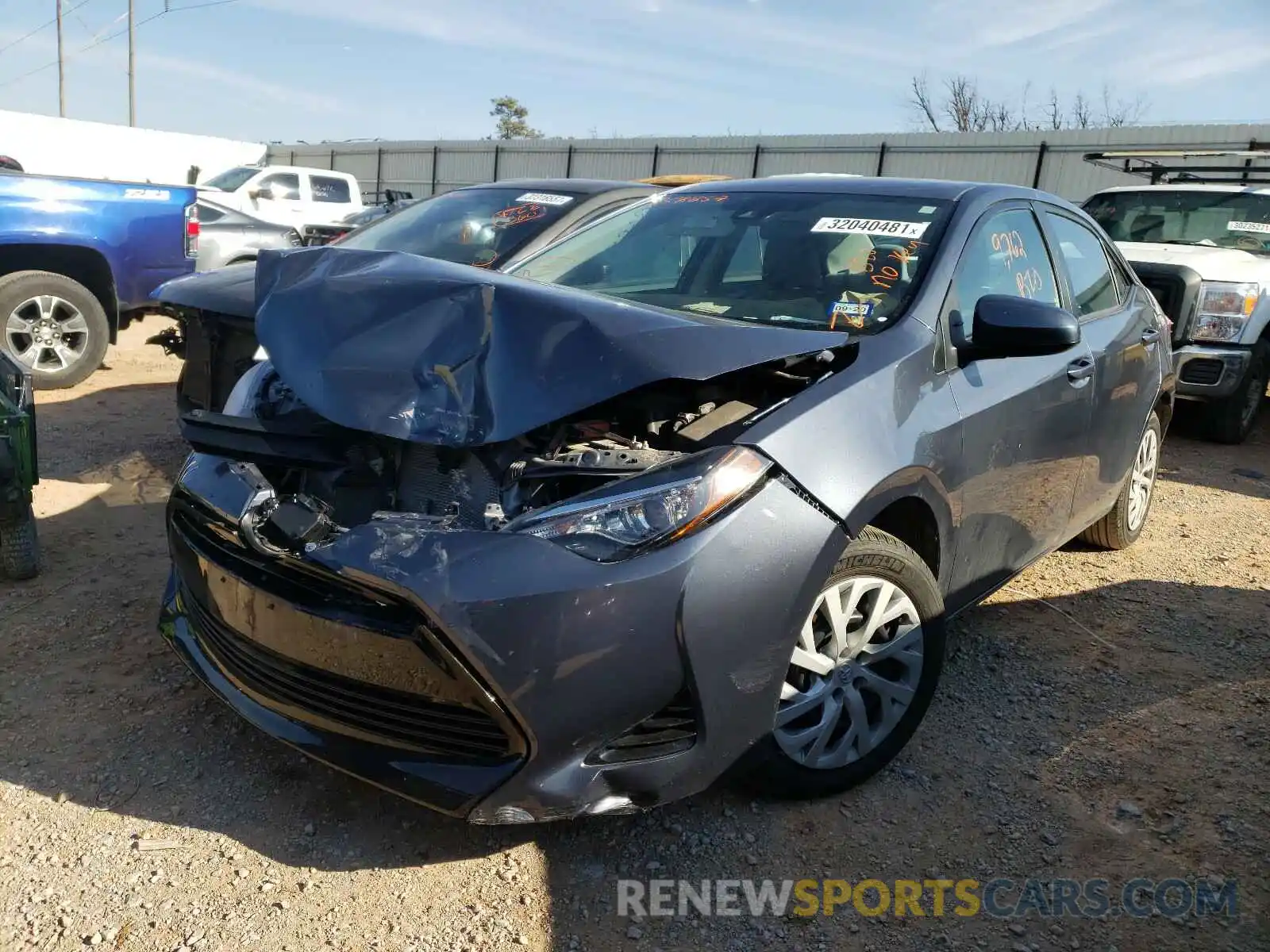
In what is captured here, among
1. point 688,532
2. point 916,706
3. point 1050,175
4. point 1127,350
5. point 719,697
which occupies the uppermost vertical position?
point 1050,175

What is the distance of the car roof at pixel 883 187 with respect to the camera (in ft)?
11.3

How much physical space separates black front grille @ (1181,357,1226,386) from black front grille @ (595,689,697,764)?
6.41 metres

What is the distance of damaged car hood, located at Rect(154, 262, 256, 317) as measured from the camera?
4457 millimetres

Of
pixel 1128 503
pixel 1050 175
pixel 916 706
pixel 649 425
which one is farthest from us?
pixel 1050 175

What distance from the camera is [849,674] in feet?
8.73

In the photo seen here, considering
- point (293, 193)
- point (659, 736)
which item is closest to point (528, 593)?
point (659, 736)

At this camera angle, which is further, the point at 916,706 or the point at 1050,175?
the point at 1050,175

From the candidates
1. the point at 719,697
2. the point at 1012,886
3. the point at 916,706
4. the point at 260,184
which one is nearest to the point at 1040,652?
the point at 916,706

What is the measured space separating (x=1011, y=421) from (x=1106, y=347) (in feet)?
3.29

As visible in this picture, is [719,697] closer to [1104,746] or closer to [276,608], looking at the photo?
[276,608]

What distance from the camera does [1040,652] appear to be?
3779 millimetres

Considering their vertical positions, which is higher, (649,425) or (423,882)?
(649,425)

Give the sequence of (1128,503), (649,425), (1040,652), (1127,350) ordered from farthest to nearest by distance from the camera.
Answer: (1128,503) → (1127,350) → (1040,652) → (649,425)

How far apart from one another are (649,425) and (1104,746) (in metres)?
1.80
